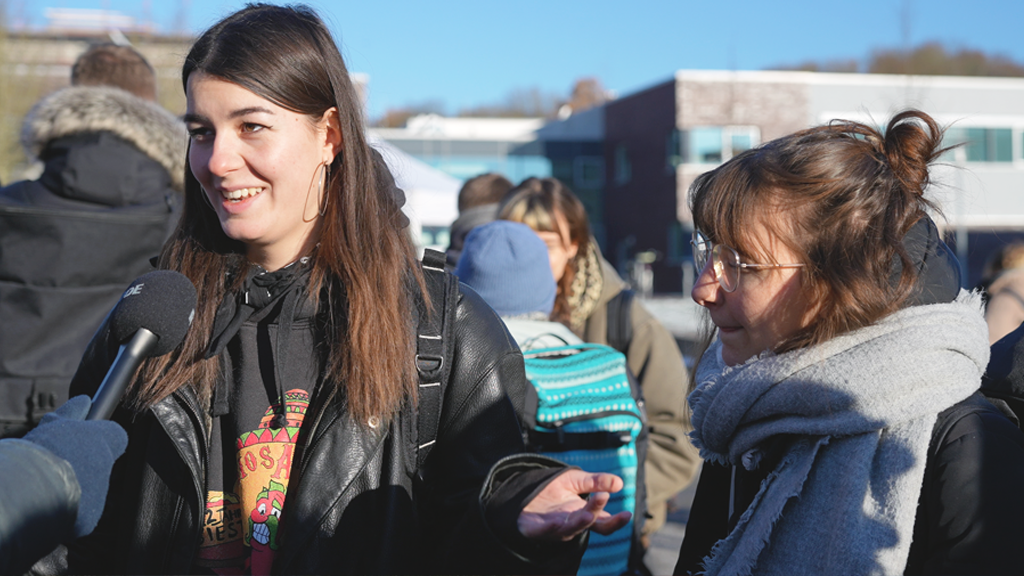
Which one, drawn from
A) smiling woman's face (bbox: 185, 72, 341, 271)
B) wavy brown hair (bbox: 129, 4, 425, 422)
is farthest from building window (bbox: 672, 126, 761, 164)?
smiling woman's face (bbox: 185, 72, 341, 271)

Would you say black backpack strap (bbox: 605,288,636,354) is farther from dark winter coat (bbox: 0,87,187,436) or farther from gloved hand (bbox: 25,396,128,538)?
gloved hand (bbox: 25,396,128,538)

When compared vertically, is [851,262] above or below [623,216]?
above

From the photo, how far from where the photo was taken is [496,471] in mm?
1846

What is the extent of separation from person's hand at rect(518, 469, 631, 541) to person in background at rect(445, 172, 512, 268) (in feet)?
10.2

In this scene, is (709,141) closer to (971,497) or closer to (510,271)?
(510,271)

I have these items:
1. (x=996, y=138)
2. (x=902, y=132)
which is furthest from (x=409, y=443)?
(x=996, y=138)

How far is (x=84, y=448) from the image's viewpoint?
1288 mm

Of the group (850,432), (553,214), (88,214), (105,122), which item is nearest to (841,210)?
(850,432)

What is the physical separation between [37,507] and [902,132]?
1.87 meters

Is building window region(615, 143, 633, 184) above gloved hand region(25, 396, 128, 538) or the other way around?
the other way around

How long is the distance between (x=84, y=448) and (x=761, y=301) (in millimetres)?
1423

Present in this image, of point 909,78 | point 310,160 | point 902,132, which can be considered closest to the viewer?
point 902,132

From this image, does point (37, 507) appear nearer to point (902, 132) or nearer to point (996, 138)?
point (902, 132)

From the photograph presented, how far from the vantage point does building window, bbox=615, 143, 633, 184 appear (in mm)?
36912
